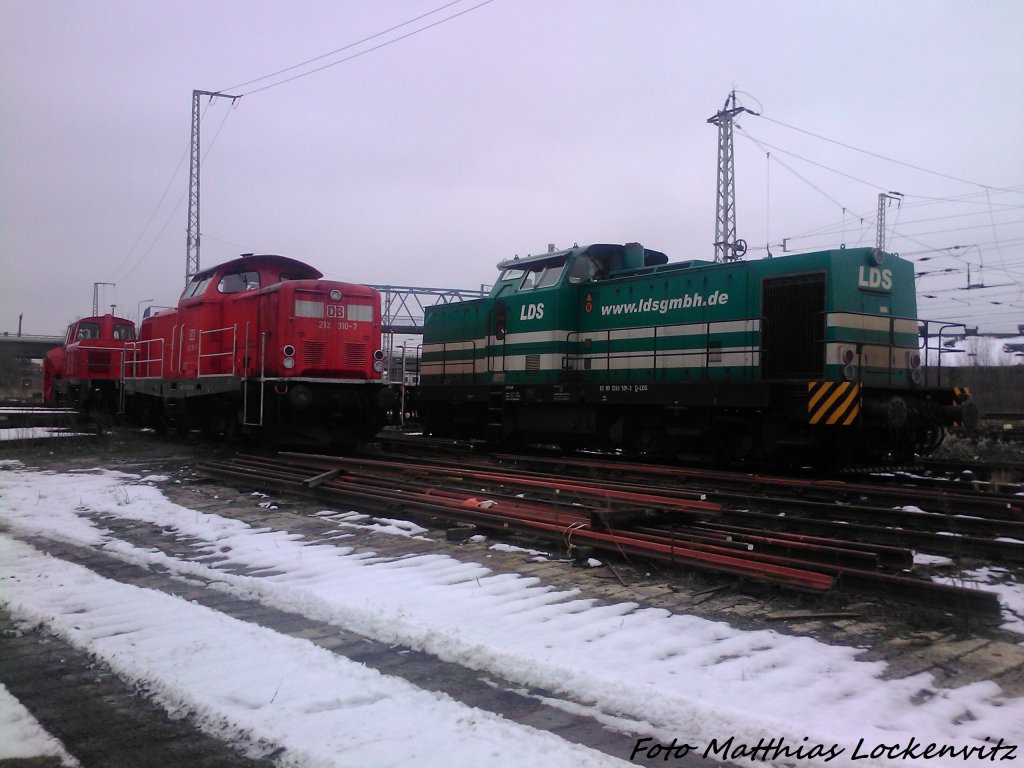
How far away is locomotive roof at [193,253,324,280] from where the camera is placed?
580 inches

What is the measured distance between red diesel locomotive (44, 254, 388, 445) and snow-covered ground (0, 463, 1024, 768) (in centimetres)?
726

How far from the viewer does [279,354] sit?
43.8ft

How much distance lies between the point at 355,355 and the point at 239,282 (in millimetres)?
2893

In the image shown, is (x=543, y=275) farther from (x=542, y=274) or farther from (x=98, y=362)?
(x=98, y=362)

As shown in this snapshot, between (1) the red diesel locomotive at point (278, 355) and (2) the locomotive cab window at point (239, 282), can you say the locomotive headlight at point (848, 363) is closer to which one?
(1) the red diesel locomotive at point (278, 355)

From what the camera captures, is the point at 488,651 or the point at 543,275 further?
the point at 543,275

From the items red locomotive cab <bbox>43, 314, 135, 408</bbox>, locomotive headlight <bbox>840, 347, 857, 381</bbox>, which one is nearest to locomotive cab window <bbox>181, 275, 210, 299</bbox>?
red locomotive cab <bbox>43, 314, 135, 408</bbox>

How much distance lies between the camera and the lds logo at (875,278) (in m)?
11.3

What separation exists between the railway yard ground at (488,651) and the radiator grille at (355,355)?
6.76 metres

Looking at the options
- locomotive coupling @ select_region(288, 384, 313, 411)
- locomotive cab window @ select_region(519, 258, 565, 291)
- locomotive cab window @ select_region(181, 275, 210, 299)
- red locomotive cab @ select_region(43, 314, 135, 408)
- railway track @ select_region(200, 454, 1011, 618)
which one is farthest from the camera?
red locomotive cab @ select_region(43, 314, 135, 408)

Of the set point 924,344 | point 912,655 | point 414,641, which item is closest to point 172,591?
point 414,641

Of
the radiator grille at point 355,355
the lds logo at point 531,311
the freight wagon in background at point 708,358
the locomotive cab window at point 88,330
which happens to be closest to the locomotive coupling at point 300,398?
the radiator grille at point 355,355

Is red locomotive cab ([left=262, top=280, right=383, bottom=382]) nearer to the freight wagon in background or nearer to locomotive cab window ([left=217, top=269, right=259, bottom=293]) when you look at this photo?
locomotive cab window ([left=217, top=269, right=259, bottom=293])

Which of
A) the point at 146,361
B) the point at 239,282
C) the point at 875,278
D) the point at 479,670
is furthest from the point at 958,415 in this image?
the point at 146,361
